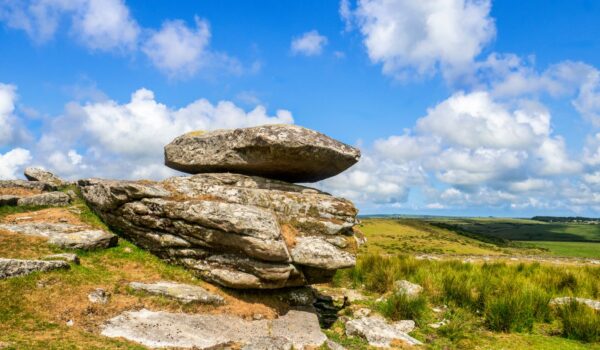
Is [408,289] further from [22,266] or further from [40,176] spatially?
[40,176]

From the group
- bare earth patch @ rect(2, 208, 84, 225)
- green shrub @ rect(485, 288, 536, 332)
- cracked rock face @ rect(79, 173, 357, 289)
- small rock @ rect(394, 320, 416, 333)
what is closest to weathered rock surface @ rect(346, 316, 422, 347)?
small rock @ rect(394, 320, 416, 333)

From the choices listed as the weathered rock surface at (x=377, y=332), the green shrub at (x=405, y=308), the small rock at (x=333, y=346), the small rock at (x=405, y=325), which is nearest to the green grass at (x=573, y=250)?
the green shrub at (x=405, y=308)

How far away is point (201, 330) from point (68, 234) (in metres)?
6.77

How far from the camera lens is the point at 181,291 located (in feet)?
39.0

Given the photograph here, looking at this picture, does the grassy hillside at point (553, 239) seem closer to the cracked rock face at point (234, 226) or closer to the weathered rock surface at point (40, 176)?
the cracked rock face at point (234, 226)

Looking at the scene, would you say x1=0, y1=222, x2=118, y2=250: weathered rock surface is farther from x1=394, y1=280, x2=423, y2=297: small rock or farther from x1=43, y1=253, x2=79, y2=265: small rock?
x1=394, y1=280, x2=423, y2=297: small rock

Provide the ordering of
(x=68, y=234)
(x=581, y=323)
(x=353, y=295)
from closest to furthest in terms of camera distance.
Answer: (x=581, y=323), (x=68, y=234), (x=353, y=295)

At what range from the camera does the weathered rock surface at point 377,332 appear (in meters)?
12.2

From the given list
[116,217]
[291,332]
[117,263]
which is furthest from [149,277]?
[291,332]

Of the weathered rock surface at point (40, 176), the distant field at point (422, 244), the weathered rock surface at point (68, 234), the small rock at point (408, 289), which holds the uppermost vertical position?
the weathered rock surface at point (40, 176)

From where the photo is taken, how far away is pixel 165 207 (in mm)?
13945

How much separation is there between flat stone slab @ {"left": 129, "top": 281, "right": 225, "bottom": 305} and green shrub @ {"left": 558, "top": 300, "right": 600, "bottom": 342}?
11.4 m

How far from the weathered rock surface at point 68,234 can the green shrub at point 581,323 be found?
51.6 ft

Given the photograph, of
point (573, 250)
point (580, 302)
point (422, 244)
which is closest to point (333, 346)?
point (580, 302)
